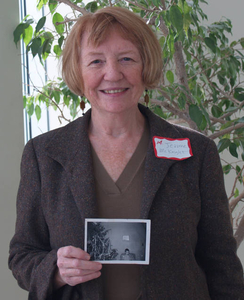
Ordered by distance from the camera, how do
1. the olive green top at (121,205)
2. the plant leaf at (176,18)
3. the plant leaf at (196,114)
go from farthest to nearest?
the plant leaf at (196,114) < the plant leaf at (176,18) < the olive green top at (121,205)

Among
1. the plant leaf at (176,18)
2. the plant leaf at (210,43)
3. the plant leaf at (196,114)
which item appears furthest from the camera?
the plant leaf at (210,43)

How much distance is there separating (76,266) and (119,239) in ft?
0.44

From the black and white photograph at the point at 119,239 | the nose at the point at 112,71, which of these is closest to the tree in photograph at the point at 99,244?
the black and white photograph at the point at 119,239

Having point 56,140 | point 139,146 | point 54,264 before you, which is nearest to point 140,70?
point 139,146

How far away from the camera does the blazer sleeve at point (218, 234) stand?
3.93 feet

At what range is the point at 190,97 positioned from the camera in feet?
5.99

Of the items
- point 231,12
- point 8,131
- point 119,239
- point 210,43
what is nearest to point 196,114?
point 210,43

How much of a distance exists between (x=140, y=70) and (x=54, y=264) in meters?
0.64

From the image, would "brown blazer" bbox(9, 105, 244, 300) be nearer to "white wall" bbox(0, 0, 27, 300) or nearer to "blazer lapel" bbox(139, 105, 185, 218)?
"blazer lapel" bbox(139, 105, 185, 218)

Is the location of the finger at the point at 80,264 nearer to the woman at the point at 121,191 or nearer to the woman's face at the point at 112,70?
the woman at the point at 121,191

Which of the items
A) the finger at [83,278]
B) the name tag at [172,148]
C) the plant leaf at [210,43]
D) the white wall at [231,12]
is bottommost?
the finger at [83,278]

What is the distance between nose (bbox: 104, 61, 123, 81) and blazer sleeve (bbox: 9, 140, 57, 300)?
0.35m

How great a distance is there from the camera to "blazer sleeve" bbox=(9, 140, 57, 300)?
116 centimetres

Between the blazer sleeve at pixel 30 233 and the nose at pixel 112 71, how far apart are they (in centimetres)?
35
